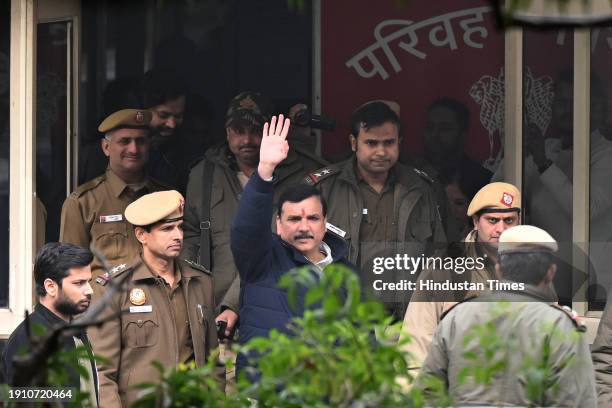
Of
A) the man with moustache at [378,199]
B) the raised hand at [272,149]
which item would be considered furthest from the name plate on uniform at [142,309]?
the man with moustache at [378,199]

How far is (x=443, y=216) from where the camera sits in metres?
6.95

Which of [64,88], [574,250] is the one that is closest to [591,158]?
[574,250]

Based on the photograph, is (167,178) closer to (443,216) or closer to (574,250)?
(443,216)

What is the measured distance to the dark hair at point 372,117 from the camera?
6.98m

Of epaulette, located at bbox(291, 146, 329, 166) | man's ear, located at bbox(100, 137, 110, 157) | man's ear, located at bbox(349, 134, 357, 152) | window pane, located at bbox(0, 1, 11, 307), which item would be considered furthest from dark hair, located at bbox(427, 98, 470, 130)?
window pane, located at bbox(0, 1, 11, 307)

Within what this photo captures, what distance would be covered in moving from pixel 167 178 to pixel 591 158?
2047 mm

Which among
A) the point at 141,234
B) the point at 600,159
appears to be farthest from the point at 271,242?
the point at 600,159

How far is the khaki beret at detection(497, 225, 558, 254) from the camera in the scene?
541cm

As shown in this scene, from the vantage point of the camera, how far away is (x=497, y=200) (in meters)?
6.48

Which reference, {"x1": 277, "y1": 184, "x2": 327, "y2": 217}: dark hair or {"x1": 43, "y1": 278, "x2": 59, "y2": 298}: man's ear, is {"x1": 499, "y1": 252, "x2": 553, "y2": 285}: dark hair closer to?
{"x1": 277, "y1": 184, "x2": 327, "y2": 217}: dark hair

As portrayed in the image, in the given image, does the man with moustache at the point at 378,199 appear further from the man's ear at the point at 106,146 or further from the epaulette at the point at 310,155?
the man's ear at the point at 106,146

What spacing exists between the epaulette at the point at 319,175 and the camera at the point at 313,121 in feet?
0.97

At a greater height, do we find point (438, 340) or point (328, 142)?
point (328, 142)

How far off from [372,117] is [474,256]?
0.95 metres
